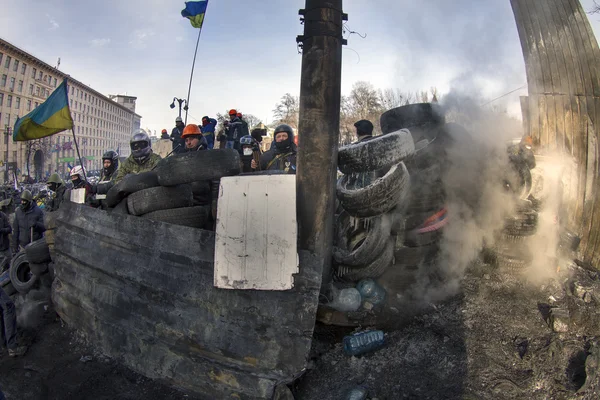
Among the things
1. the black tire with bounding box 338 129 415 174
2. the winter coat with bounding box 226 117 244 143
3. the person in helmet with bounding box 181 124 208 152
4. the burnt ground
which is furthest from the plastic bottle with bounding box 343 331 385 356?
the winter coat with bounding box 226 117 244 143

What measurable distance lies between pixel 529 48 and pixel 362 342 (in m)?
6.07

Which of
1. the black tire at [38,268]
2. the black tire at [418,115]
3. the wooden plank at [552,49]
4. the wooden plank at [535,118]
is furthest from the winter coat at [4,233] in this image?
the wooden plank at [552,49]

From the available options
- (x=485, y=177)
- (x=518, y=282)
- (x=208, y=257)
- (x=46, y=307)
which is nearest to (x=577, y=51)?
(x=485, y=177)

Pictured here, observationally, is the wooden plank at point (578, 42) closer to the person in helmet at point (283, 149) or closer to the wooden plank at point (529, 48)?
the wooden plank at point (529, 48)

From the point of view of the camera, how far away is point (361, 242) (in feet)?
12.2

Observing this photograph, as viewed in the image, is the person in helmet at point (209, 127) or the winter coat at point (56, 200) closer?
the winter coat at point (56, 200)

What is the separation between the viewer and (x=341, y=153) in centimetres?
367

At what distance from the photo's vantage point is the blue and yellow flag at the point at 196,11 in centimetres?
986

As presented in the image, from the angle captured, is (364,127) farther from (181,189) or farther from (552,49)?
(552,49)

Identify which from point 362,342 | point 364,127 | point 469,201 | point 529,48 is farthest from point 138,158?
point 529,48

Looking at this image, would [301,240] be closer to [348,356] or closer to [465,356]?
[348,356]

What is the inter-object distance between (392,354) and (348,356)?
15.6 inches

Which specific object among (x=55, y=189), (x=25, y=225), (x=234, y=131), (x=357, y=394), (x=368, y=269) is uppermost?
(x=234, y=131)

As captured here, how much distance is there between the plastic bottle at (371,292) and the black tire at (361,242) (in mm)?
222
